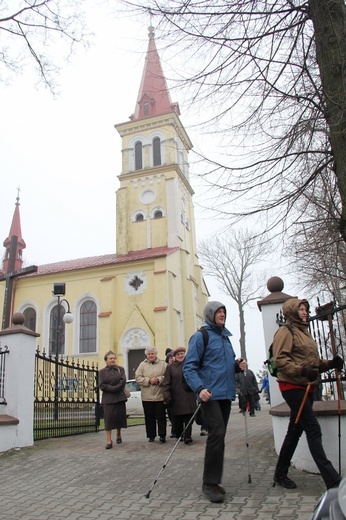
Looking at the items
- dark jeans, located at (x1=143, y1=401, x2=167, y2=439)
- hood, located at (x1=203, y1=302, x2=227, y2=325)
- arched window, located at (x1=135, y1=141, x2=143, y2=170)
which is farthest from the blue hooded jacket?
arched window, located at (x1=135, y1=141, x2=143, y2=170)

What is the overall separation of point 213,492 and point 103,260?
94.8 feet

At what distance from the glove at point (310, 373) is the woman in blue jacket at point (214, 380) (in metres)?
0.73

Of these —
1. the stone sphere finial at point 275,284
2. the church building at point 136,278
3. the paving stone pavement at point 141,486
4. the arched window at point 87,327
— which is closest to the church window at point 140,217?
the church building at point 136,278

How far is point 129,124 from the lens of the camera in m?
36.6

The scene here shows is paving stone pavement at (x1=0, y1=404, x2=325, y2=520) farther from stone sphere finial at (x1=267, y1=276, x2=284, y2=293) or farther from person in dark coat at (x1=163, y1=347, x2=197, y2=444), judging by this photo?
stone sphere finial at (x1=267, y1=276, x2=284, y2=293)

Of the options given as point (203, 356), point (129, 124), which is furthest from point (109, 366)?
point (129, 124)

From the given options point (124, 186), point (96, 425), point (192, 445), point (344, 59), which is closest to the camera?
point (344, 59)

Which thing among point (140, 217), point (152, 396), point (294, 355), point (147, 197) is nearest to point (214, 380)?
point (294, 355)

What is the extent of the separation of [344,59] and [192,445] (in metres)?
6.27

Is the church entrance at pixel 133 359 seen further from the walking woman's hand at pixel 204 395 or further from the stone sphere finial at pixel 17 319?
the walking woman's hand at pixel 204 395

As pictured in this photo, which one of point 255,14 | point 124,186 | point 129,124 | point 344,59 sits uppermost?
point 129,124

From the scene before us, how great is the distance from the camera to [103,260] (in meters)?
32.5

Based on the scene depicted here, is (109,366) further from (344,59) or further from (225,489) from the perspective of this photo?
(344,59)

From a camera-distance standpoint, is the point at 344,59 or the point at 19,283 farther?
the point at 19,283
